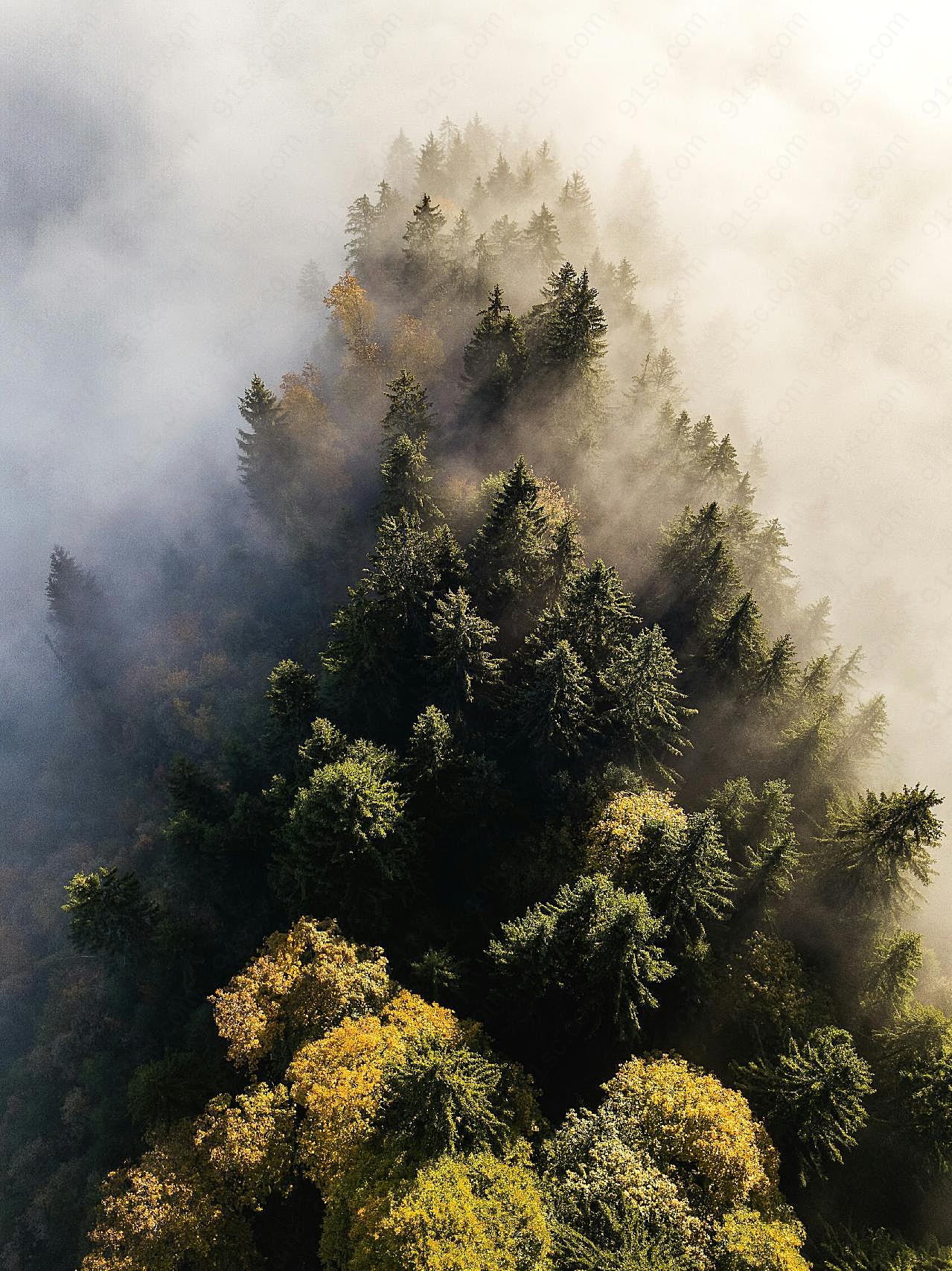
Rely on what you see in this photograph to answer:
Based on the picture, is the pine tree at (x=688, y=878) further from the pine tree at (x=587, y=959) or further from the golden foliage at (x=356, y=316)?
the golden foliage at (x=356, y=316)

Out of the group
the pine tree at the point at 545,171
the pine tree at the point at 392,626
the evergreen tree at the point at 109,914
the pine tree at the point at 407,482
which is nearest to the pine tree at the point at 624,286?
the pine tree at the point at 545,171

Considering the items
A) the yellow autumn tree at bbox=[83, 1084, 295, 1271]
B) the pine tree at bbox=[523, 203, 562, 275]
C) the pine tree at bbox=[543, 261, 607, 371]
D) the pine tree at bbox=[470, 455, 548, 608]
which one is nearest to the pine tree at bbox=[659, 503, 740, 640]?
the pine tree at bbox=[470, 455, 548, 608]

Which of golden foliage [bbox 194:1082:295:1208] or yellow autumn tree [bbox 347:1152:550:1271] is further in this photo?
golden foliage [bbox 194:1082:295:1208]

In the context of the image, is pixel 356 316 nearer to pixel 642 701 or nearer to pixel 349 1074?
pixel 642 701

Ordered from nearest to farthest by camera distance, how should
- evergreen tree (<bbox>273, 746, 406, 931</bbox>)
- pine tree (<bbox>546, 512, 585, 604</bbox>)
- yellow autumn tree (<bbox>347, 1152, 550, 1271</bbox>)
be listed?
yellow autumn tree (<bbox>347, 1152, 550, 1271</bbox>)
evergreen tree (<bbox>273, 746, 406, 931</bbox>)
pine tree (<bbox>546, 512, 585, 604</bbox>)

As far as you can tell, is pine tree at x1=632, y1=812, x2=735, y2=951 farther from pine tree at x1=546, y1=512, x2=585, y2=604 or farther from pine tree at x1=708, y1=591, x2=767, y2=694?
pine tree at x1=546, y1=512, x2=585, y2=604

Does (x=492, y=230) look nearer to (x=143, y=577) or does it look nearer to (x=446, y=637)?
(x=446, y=637)

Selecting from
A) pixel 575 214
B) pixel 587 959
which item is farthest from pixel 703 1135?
pixel 575 214
